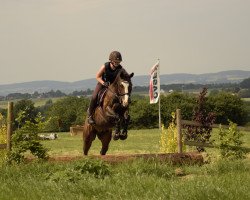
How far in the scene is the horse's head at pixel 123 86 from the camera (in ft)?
36.8

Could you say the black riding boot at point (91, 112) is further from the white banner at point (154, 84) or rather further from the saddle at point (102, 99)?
the white banner at point (154, 84)

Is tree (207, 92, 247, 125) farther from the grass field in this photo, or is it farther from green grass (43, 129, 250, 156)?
the grass field

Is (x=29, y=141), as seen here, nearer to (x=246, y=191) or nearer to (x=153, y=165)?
(x=153, y=165)

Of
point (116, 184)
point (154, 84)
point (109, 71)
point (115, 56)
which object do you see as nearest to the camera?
point (116, 184)

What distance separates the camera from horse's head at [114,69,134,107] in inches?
441

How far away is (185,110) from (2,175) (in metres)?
49.9

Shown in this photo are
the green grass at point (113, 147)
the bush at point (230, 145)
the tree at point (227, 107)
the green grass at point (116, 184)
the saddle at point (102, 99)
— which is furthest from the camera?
the tree at point (227, 107)

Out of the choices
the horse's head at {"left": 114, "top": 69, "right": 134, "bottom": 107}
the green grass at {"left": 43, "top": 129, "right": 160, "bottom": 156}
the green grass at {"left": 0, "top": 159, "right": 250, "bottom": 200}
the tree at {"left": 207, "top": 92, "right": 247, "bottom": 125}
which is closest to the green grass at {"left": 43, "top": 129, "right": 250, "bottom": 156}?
the green grass at {"left": 43, "top": 129, "right": 160, "bottom": 156}

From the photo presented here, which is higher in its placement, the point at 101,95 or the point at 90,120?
the point at 101,95

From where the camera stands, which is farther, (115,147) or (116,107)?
(115,147)

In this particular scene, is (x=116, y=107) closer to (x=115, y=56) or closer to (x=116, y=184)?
(x=115, y=56)

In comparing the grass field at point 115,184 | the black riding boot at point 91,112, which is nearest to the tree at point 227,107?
the black riding boot at point 91,112

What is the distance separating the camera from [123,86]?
11258 millimetres

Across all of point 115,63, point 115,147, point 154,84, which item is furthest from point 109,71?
point 154,84
